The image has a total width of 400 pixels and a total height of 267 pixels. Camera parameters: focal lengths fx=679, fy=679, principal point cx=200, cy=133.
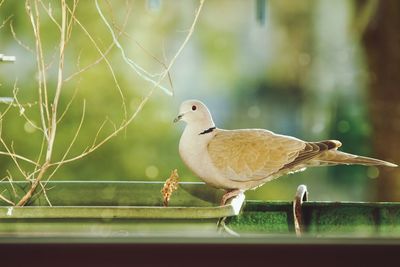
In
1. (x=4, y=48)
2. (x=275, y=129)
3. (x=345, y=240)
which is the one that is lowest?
(x=345, y=240)

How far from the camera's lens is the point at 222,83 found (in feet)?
4.38

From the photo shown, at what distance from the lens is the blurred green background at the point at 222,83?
4.37 feet

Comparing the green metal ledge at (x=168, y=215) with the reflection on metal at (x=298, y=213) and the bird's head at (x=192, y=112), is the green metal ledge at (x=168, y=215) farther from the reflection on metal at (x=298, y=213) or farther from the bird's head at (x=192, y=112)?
the bird's head at (x=192, y=112)

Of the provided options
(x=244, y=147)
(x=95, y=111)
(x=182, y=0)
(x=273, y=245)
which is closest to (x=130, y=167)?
(x=95, y=111)

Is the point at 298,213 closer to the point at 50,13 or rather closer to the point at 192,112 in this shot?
the point at 192,112

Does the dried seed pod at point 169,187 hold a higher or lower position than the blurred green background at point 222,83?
lower

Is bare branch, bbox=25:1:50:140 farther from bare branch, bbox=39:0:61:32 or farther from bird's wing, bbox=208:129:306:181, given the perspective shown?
bird's wing, bbox=208:129:306:181

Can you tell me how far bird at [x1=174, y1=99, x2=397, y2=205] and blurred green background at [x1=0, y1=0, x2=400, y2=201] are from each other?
0.03 metres

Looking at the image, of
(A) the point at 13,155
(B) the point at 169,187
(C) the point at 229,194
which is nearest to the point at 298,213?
(C) the point at 229,194

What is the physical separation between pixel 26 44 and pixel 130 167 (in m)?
0.32

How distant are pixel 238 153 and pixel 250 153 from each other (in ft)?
0.08

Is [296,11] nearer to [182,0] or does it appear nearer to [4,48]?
[182,0]

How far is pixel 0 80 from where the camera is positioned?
1303 millimetres

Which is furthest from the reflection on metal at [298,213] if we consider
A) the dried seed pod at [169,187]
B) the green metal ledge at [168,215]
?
the dried seed pod at [169,187]
